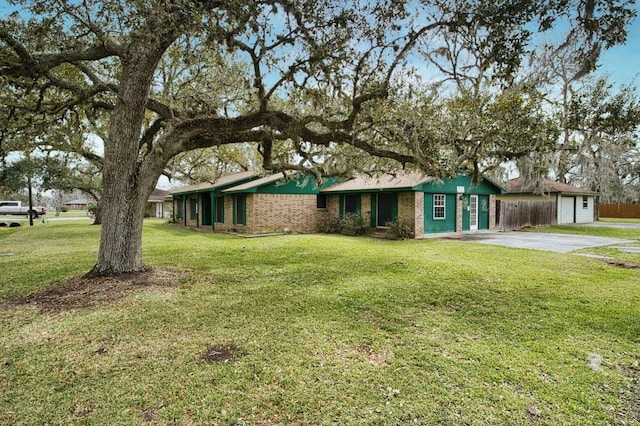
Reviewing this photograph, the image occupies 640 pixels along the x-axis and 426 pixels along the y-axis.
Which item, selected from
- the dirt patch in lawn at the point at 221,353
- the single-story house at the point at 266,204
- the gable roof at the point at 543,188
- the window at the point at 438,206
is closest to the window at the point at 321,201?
the single-story house at the point at 266,204

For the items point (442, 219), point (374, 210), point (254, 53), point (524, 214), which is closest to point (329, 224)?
point (374, 210)

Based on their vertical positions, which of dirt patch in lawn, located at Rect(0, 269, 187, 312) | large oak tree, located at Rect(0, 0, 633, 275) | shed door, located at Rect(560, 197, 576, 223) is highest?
large oak tree, located at Rect(0, 0, 633, 275)

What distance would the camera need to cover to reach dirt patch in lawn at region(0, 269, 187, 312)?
5848 millimetres

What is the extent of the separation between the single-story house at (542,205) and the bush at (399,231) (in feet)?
22.5

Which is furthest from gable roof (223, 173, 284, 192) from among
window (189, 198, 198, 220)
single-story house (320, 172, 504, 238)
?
window (189, 198, 198, 220)

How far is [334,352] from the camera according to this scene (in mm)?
3982

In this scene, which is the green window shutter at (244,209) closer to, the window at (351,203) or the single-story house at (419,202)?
the single-story house at (419,202)

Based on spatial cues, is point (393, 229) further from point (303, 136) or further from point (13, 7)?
point (13, 7)

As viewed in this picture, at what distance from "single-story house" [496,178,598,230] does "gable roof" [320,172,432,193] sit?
643 centimetres

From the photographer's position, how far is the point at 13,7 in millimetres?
6395

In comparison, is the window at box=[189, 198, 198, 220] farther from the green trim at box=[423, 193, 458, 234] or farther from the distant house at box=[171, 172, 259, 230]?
the green trim at box=[423, 193, 458, 234]

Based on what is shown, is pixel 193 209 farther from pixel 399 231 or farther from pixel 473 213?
pixel 473 213

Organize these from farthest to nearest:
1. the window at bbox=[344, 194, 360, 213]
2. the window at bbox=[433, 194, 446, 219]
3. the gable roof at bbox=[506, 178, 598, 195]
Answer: the gable roof at bbox=[506, 178, 598, 195] → the window at bbox=[344, 194, 360, 213] → the window at bbox=[433, 194, 446, 219]

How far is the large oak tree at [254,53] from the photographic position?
4.98 meters
